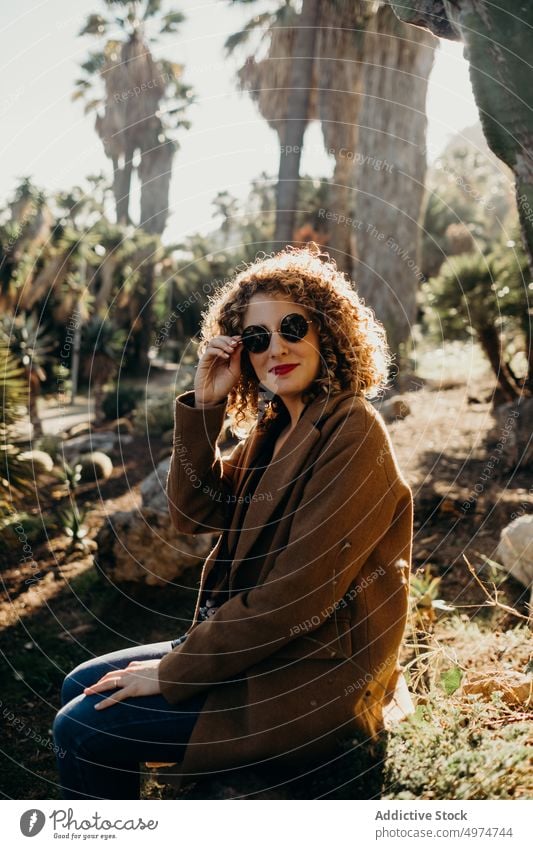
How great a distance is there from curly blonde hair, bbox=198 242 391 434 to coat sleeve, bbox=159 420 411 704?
0.35 meters

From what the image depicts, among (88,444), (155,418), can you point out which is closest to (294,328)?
(88,444)

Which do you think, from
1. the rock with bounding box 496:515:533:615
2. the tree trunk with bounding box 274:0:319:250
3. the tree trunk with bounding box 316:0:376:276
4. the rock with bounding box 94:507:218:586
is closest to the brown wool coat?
the rock with bounding box 496:515:533:615

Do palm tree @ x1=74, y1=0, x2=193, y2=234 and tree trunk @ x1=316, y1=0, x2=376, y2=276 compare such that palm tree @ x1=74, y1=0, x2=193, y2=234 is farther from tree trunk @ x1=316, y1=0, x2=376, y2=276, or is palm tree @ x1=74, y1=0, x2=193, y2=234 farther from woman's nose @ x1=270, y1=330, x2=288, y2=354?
woman's nose @ x1=270, y1=330, x2=288, y2=354

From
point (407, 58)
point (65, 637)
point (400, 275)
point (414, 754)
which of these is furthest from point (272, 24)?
point (414, 754)

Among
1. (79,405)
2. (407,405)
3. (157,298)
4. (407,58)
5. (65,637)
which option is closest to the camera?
(65,637)

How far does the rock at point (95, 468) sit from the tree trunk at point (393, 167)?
5.55 m

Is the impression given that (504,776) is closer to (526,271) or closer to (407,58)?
(526,271)

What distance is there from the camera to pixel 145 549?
20.3 ft

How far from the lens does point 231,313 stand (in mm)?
2910

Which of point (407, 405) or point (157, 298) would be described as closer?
point (407, 405)

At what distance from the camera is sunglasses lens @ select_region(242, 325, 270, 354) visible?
106 inches

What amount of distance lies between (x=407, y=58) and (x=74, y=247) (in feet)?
23.7

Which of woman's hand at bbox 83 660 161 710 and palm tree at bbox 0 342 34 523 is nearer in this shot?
woman's hand at bbox 83 660 161 710

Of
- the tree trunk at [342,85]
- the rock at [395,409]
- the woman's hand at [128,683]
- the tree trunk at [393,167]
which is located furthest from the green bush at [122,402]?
the woman's hand at [128,683]
